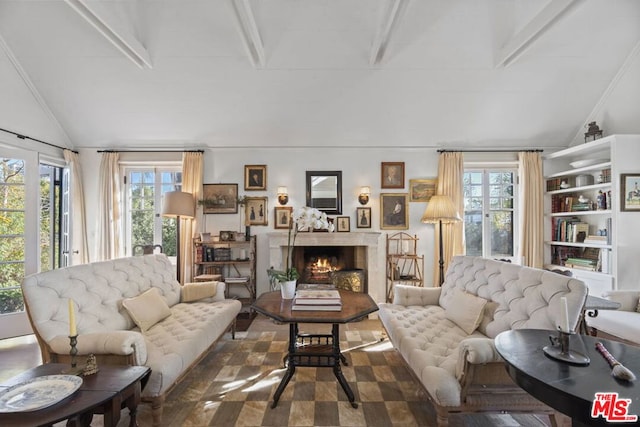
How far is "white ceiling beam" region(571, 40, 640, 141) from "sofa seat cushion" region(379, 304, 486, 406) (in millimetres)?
3660

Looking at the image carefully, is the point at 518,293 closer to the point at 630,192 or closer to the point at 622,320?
the point at 622,320

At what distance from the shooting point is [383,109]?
4.03 meters

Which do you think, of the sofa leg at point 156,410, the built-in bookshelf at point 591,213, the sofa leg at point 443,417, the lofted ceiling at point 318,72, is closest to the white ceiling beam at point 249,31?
the lofted ceiling at point 318,72

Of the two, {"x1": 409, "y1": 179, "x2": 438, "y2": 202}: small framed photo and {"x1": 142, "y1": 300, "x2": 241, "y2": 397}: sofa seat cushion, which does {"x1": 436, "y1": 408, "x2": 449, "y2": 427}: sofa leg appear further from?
{"x1": 409, "y1": 179, "x2": 438, "y2": 202}: small framed photo

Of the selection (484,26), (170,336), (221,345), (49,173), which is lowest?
(221,345)

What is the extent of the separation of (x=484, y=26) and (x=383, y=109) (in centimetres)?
138

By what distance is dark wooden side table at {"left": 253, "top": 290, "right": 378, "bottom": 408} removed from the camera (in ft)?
7.05

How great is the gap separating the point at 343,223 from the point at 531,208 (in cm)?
285

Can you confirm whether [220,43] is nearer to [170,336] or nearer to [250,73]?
[250,73]

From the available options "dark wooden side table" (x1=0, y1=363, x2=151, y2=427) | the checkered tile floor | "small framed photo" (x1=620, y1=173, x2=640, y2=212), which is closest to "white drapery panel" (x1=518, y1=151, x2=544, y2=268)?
"small framed photo" (x1=620, y1=173, x2=640, y2=212)

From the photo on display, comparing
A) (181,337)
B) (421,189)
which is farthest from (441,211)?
(181,337)

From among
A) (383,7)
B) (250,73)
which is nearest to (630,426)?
(383,7)

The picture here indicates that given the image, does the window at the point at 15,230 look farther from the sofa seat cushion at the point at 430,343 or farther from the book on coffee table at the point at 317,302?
the sofa seat cushion at the point at 430,343

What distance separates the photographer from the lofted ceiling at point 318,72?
3039 mm
